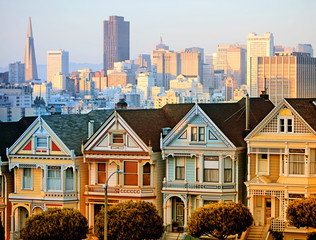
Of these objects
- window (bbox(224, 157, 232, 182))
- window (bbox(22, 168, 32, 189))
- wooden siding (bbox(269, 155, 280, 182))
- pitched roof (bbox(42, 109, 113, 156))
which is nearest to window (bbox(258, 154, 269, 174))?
wooden siding (bbox(269, 155, 280, 182))

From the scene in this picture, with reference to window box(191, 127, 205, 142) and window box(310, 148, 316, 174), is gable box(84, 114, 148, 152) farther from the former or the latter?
window box(310, 148, 316, 174)

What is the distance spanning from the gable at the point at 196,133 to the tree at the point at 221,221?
3896 mm

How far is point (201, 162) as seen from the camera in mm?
43844

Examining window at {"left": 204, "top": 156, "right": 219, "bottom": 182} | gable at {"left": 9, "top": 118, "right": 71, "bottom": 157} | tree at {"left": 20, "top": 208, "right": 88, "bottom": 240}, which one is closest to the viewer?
tree at {"left": 20, "top": 208, "right": 88, "bottom": 240}

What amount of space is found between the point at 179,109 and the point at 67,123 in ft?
20.5

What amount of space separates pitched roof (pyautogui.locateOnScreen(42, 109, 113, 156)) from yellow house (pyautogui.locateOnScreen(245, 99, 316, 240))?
32.0 feet

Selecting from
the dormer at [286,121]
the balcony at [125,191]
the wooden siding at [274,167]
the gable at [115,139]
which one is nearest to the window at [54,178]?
the balcony at [125,191]

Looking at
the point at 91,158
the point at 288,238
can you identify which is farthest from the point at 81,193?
the point at 288,238

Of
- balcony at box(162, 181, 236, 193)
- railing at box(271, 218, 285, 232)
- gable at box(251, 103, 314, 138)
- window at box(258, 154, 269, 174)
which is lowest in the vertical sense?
railing at box(271, 218, 285, 232)

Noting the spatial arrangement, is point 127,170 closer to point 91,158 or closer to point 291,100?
point 91,158

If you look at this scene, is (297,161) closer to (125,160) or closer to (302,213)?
(302,213)

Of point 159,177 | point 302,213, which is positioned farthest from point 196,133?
point 302,213

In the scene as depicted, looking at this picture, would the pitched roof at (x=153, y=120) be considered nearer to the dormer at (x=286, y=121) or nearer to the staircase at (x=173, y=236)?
the staircase at (x=173, y=236)

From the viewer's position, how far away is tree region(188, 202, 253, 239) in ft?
132
